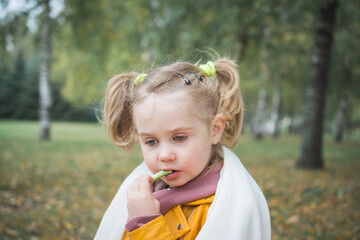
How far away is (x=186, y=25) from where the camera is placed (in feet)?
25.0

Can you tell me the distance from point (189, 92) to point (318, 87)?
636 cm

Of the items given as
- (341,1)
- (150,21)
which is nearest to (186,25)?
(341,1)

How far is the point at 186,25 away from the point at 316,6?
12.5 feet

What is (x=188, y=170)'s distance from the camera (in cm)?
143

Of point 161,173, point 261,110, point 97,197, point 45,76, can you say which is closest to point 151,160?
point 161,173

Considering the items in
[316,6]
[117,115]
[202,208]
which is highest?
[316,6]

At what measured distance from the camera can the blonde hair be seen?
4.95 ft

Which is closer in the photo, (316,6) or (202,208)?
(202,208)

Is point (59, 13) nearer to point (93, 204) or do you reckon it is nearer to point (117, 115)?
point (93, 204)

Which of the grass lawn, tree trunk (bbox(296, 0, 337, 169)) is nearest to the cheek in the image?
the grass lawn

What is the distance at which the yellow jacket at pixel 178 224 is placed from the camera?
1285mm

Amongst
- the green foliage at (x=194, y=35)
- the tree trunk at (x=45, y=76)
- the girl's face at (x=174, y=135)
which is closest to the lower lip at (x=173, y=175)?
the girl's face at (x=174, y=135)

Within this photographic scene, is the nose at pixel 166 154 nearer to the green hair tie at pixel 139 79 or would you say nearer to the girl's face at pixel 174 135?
the girl's face at pixel 174 135

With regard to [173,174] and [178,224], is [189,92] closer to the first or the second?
[173,174]
